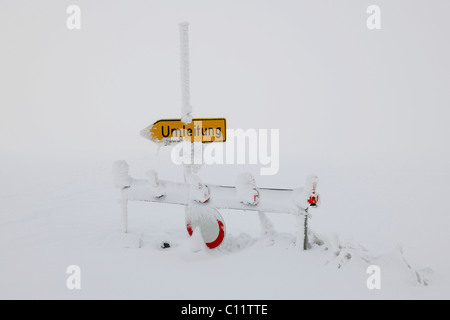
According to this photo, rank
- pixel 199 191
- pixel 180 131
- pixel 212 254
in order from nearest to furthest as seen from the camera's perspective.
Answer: pixel 212 254 → pixel 199 191 → pixel 180 131

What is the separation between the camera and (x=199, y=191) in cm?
494

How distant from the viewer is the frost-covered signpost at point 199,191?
468cm

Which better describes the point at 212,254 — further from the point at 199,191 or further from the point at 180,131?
the point at 180,131

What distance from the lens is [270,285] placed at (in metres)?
3.79

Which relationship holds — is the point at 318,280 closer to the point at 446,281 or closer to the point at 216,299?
the point at 216,299

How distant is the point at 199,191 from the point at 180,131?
3.25ft

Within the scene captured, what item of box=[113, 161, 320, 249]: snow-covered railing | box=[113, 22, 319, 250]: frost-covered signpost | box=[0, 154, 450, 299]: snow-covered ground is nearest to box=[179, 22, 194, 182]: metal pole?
box=[113, 22, 319, 250]: frost-covered signpost

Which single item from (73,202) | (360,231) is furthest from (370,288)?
(73,202)

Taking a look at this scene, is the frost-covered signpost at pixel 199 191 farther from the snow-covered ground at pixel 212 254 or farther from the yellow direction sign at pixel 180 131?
the snow-covered ground at pixel 212 254

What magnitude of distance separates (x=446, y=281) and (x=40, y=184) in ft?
35.8

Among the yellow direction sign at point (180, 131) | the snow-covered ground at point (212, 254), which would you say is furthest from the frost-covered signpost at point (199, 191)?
the snow-covered ground at point (212, 254)

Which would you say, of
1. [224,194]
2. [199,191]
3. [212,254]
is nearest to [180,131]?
[199,191]

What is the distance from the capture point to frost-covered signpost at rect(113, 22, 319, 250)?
468cm

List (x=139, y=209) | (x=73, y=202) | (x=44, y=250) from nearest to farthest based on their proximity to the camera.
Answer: (x=44, y=250) < (x=139, y=209) < (x=73, y=202)
